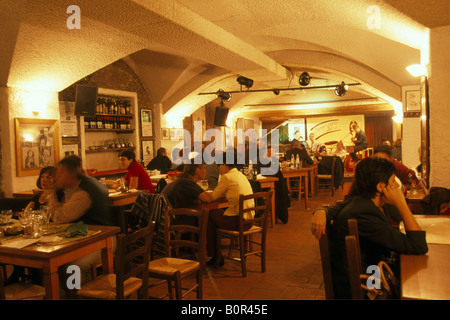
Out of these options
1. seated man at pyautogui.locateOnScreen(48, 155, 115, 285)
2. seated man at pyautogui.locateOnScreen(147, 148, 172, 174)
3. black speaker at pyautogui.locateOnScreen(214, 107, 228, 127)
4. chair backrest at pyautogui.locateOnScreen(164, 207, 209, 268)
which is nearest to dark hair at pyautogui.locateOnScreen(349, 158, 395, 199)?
chair backrest at pyautogui.locateOnScreen(164, 207, 209, 268)

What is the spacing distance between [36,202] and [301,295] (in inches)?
112

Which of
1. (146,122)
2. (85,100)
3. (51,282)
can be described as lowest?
(51,282)

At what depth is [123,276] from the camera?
96.8 inches

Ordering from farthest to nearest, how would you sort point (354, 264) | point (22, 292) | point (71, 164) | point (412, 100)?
point (412, 100), point (71, 164), point (22, 292), point (354, 264)

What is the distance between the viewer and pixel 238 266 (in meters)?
4.45

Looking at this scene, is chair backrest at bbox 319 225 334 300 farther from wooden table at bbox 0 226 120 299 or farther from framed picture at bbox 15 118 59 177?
framed picture at bbox 15 118 59 177

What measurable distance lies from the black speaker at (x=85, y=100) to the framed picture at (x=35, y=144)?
2.80ft

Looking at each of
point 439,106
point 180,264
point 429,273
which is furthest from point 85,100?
point 429,273

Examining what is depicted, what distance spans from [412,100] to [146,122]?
6.40 metres

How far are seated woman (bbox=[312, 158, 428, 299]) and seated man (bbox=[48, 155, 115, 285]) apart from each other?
1.94 metres

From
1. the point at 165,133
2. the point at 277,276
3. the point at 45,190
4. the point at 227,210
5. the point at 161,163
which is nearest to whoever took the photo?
the point at 277,276

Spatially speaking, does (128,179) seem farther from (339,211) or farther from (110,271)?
(339,211)

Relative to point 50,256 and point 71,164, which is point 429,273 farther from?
point 71,164

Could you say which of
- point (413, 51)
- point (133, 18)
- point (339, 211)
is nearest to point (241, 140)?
point (413, 51)
